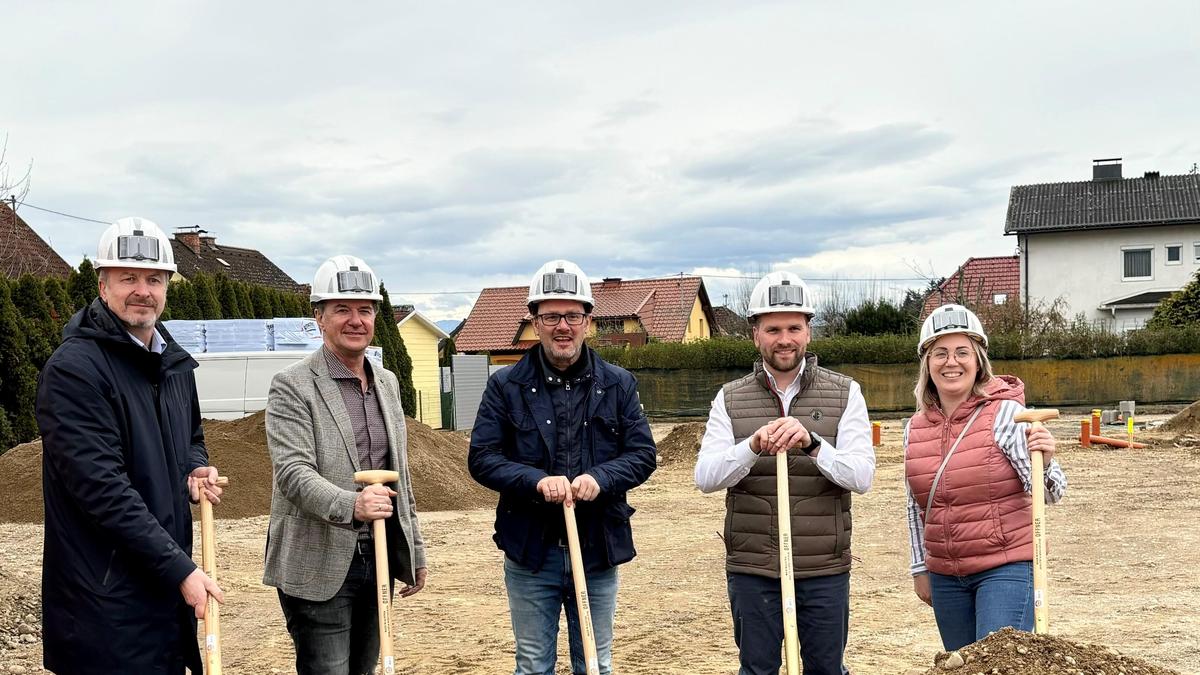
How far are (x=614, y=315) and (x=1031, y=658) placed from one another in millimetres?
44208

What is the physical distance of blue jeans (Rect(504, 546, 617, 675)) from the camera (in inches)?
167

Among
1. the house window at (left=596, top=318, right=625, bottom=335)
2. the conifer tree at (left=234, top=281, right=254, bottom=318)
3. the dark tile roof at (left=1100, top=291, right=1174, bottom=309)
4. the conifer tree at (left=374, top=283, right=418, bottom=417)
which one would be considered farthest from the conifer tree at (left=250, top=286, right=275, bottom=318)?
the dark tile roof at (left=1100, top=291, right=1174, bottom=309)

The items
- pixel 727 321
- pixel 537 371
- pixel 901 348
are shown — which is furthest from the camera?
pixel 727 321

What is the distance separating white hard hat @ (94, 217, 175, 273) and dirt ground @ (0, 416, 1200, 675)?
4.11 metres

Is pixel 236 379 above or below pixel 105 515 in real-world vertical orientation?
above

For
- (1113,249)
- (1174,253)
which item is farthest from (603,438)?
(1174,253)

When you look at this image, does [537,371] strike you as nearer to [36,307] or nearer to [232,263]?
[36,307]

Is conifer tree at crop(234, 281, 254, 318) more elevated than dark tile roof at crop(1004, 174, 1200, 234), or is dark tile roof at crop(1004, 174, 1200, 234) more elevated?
dark tile roof at crop(1004, 174, 1200, 234)

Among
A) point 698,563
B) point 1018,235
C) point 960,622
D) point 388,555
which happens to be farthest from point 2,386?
point 1018,235

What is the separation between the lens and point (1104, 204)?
40156 millimetres

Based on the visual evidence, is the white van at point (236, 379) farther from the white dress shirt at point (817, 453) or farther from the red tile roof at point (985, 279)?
the red tile roof at point (985, 279)

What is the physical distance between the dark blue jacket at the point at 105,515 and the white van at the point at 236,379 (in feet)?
51.2

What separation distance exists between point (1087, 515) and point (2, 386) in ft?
52.3

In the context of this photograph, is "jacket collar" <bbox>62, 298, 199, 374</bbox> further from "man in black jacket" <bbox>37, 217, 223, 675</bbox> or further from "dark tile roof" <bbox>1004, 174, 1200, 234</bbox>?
"dark tile roof" <bbox>1004, 174, 1200, 234</bbox>
